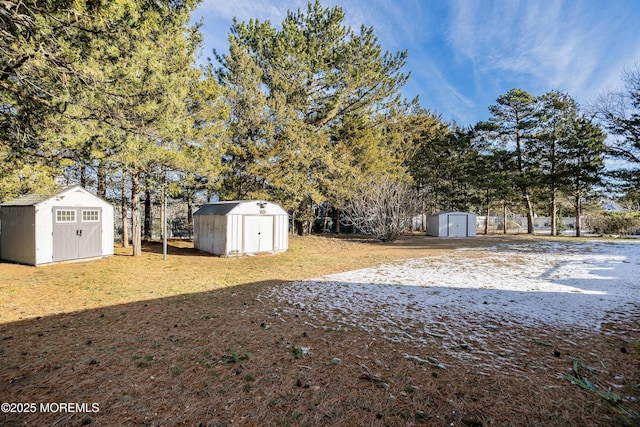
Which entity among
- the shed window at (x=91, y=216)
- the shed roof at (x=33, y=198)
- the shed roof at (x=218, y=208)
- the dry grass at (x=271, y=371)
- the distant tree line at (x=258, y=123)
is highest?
the distant tree line at (x=258, y=123)

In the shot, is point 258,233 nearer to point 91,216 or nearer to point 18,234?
point 91,216

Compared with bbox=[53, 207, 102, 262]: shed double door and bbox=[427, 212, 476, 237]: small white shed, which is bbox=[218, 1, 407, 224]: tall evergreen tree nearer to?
bbox=[53, 207, 102, 262]: shed double door

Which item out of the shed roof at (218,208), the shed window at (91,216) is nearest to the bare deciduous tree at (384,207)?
the shed roof at (218,208)

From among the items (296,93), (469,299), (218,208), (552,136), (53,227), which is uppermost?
(296,93)

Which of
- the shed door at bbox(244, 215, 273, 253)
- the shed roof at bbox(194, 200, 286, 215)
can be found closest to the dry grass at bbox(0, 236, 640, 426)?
the shed roof at bbox(194, 200, 286, 215)

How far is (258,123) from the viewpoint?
15367mm

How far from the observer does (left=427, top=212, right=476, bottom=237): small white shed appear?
24141mm

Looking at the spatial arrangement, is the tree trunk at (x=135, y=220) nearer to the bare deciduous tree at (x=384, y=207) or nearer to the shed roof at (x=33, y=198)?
the shed roof at (x=33, y=198)

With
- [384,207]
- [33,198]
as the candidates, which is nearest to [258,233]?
[33,198]

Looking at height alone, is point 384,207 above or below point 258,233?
above

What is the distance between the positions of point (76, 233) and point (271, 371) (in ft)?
35.5

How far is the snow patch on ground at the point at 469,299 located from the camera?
14.6 ft

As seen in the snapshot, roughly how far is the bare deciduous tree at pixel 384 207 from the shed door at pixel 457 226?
6131 millimetres

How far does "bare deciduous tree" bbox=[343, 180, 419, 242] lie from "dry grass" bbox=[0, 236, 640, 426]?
1439 cm
